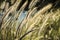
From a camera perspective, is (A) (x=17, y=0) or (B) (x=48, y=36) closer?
(A) (x=17, y=0)

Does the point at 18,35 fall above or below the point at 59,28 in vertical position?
below

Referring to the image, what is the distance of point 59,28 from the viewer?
2508 mm

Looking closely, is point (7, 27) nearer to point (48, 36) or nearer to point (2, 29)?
point (2, 29)

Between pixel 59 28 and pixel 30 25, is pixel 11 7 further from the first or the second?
pixel 59 28

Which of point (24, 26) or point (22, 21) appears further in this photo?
point (24, 26)

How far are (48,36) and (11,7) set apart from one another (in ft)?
2.58

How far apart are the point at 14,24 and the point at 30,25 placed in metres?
0.22

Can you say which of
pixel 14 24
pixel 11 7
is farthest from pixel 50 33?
pixel 11 7

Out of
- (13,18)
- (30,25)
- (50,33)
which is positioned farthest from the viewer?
(50,33)

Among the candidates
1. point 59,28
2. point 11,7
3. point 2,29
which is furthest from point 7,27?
point 59,28

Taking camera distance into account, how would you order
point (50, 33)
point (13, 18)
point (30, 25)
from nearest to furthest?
point (30, 25) < point (13, 18) < point (50, 33)

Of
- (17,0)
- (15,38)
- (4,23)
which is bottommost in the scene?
(15,38)

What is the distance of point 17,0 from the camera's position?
182cm

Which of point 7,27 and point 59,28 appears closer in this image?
point 7,27
